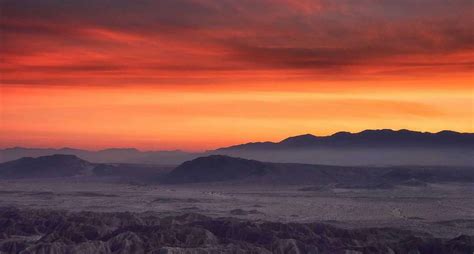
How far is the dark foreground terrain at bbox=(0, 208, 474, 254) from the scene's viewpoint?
117m

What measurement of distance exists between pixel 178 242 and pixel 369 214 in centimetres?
8524

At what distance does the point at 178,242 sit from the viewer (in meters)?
123

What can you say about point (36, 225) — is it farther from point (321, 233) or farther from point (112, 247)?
point (321, 233)

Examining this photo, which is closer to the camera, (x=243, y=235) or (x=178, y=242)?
(x=178, y=242)

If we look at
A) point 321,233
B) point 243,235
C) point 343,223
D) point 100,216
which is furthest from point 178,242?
point 343,223

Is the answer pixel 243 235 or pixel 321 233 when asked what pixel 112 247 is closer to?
pixel 243 235

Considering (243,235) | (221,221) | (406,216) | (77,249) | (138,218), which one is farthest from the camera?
(406,216)

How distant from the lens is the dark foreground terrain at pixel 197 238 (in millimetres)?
116938

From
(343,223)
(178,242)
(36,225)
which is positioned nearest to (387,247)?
(178,242)

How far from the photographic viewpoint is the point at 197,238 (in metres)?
125

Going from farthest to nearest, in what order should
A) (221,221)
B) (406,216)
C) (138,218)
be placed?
(406,216) → (138,218) → (221,221)

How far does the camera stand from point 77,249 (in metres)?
116

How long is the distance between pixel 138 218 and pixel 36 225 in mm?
20246

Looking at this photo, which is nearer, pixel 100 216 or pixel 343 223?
pixel 100 216
